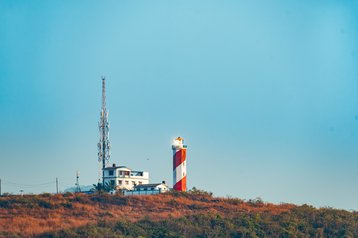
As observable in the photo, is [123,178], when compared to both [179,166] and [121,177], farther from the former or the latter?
[179,166]

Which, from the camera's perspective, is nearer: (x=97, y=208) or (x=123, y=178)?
(x=97, y=208)

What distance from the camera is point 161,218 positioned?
176 feet

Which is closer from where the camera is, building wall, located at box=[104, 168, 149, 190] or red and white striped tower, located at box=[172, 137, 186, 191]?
red and white striped tower, located at box=[172, 137, 186, 191]

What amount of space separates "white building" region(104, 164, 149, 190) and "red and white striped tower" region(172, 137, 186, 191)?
41.5ft

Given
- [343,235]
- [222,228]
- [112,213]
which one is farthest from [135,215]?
[343,235]

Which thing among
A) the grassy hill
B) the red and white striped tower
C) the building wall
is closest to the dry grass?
the grassy hill

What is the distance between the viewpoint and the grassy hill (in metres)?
48.2

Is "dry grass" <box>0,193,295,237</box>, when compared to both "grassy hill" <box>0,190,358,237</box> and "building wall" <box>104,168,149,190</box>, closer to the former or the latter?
"grassy hill" <box>0,190,358,237</box>

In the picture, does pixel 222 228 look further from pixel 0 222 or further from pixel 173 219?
pixel 0 222

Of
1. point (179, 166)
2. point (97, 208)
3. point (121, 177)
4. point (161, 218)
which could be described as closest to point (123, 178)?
point (121, 177)

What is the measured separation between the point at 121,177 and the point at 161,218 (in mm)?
37481

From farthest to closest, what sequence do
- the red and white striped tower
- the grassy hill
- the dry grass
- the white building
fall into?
the white building
the red and white striped tower
the dry grass
the grassy hill

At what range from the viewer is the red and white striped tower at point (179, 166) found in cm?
7762

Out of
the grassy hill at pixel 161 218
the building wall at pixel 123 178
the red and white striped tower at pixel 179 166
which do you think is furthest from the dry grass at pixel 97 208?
the building wall at pixel 123 178
